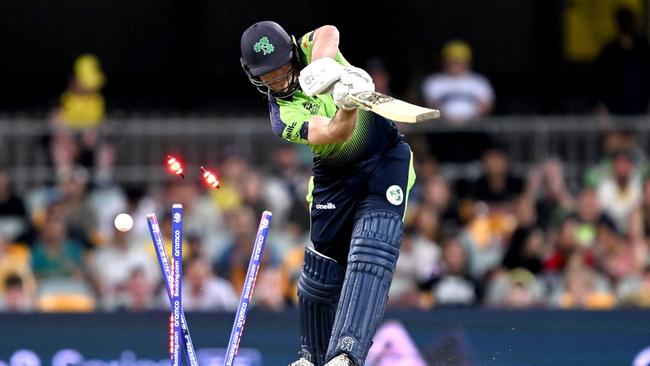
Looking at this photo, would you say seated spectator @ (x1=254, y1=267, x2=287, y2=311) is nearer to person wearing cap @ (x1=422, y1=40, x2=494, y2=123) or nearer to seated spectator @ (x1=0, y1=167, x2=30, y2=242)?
seated spectator @ (x1=0, y1=167, x2=30, y2=242)

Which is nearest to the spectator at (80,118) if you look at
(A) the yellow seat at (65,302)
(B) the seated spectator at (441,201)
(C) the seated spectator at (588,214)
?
(A) the yellow seat at (65,302)

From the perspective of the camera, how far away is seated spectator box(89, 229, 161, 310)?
14.2m

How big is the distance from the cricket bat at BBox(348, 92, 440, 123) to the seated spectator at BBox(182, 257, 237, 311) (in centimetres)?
550

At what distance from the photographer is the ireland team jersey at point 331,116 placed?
8.95 meters

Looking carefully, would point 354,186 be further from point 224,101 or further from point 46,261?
point 224,101

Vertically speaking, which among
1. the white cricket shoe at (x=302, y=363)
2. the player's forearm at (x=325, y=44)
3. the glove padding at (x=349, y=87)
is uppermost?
the player's forearm at (x=325, y=44)

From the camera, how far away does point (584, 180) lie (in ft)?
50.5

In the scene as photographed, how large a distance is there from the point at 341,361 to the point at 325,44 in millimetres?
1679

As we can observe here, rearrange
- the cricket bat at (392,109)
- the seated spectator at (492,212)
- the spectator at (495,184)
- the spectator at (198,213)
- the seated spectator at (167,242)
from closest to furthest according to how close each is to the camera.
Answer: the cricket bat at (392,109) < the seated spectator at (167,242) < the seated spectator at (492,212) < the spectator at (198,213) < the spectator at (495,184)

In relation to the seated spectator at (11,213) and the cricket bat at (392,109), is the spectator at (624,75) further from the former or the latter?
the cricket bat at (392,109)

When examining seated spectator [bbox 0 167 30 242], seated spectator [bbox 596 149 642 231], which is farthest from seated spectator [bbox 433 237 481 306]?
seated spectator [bbox 0 167 30 242]

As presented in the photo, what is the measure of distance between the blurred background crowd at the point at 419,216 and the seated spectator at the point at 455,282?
0.04 feet

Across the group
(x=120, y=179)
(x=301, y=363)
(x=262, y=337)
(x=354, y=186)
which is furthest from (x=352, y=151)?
(x=120, y=179)

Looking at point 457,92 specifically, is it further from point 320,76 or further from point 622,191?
point 320,76
